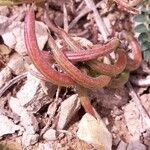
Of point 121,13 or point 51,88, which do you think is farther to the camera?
point 121,13

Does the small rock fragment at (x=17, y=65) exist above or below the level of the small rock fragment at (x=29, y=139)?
above

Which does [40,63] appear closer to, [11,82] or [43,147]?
[11,82]

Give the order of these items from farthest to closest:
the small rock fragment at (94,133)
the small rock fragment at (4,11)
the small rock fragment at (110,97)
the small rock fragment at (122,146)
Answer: the small rock fragment at (4,11) < the small rock fragment at (110,97) < the small rock fragment at (122,146) < the small rock fragment at (94,133)

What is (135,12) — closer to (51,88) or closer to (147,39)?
(147,39)

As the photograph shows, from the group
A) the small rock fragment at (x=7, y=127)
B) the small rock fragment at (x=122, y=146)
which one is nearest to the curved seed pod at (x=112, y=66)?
the small rock fragment at (x=122, y=146)

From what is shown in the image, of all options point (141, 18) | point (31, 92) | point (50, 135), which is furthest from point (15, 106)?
point (141, 18)

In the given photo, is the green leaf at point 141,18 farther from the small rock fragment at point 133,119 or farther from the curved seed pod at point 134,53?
the small rock fragment at point 133,119

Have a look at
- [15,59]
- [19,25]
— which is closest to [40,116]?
[15,59]
